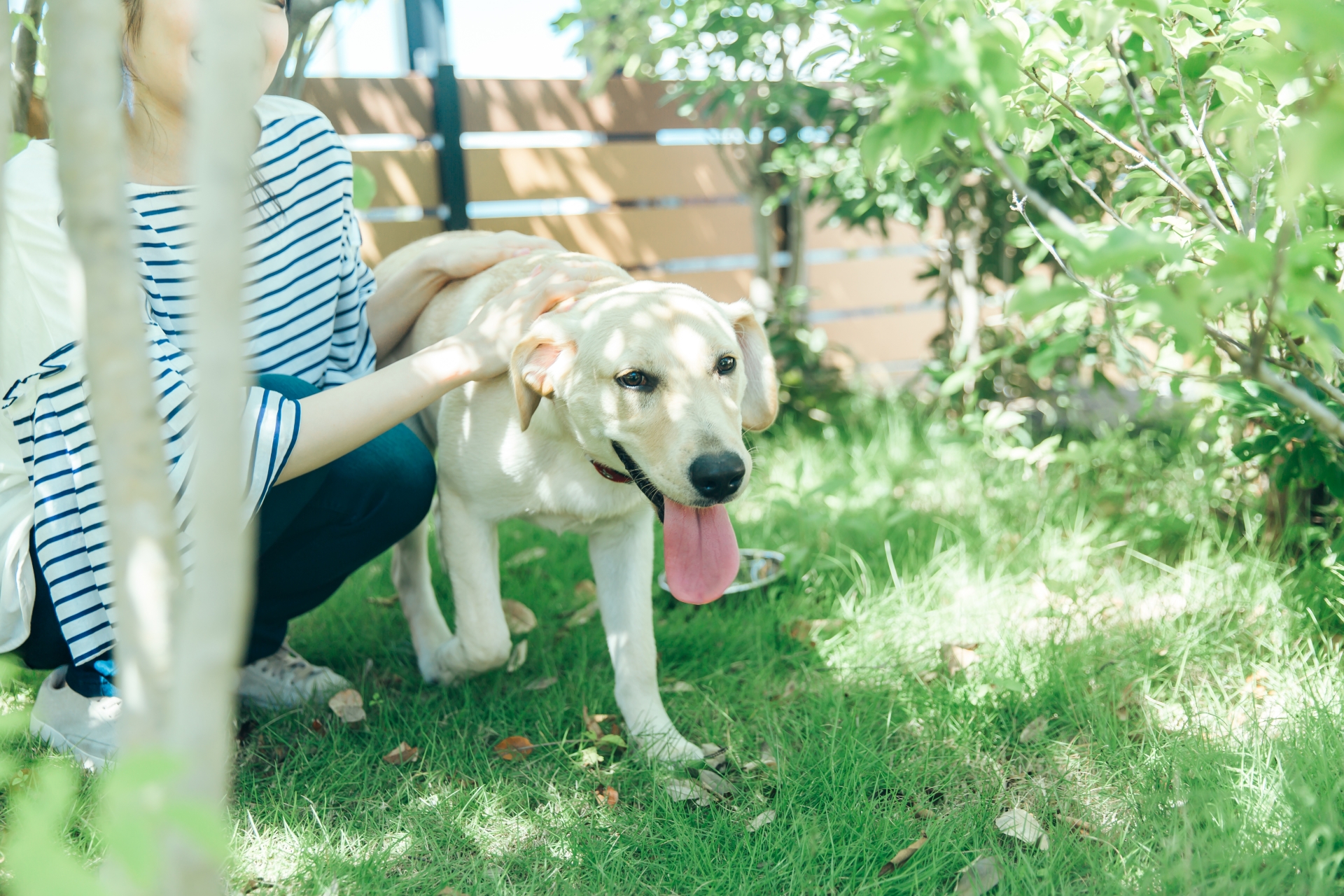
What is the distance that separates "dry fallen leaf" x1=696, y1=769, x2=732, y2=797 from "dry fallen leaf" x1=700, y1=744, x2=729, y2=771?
1.2 inches

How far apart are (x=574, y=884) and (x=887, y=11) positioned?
1352 mm

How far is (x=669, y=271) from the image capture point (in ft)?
17.9

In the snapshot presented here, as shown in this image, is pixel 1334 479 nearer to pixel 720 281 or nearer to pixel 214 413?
pixel 214 413

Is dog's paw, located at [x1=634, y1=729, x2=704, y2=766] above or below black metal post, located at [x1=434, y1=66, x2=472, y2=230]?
below

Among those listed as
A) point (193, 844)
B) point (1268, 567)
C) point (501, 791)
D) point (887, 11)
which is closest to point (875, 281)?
point (1268, 567)

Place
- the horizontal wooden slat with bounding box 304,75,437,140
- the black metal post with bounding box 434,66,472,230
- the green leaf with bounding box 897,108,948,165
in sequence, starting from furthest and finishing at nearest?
the black metal post with bounding box 434,66,472,230 → the horizontal wooden slat with bounding box 304,75,437,140 → the green leaf with bounding box 897,108,948,165

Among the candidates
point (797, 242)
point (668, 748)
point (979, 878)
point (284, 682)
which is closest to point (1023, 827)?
point (979, 878)

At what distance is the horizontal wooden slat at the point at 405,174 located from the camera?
4.74 meters

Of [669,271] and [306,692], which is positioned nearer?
[306,692]

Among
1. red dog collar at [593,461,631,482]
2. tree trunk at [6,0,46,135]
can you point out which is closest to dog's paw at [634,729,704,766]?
red dog collar at [593,461,631,482]

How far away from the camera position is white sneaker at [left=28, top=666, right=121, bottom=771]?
199 centimetres

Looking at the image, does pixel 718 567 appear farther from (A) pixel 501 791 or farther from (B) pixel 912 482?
(B) pixel 912 482

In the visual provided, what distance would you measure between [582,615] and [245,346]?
4.75 ft

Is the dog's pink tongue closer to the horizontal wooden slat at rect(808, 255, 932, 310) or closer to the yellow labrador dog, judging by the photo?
the yellow labrador dog
